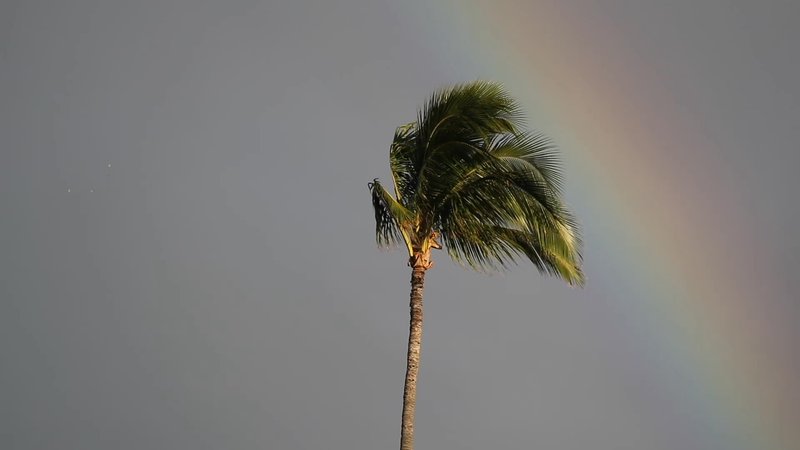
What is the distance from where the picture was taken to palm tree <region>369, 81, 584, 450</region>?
14.8 m

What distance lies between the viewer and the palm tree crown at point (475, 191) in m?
14.7

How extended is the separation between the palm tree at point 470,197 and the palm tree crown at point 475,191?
0.02m

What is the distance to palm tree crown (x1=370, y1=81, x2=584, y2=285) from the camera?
14.7 m

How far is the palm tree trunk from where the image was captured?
14.8 metres

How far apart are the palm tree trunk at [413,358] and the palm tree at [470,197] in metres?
0.02

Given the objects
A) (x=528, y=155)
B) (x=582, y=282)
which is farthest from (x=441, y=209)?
(x=582, y=282)

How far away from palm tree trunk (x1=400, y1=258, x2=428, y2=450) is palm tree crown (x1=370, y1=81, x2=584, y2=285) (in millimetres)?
370

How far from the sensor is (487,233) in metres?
15.4

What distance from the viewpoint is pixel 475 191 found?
1504 cm

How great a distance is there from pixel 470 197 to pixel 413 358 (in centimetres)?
267

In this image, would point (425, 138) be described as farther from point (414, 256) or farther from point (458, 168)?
point (414, 256)

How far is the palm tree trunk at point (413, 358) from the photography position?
14805 millimetres

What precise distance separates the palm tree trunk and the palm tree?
0.05 feet

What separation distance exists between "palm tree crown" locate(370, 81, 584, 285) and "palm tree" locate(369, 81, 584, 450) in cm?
2
